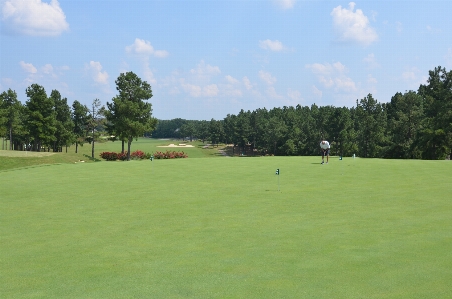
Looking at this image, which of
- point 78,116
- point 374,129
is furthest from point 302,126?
point 78,116

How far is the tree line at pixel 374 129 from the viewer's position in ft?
229

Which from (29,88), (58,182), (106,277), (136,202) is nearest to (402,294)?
(106,277)

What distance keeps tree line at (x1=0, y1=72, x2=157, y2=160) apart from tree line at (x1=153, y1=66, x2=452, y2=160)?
1871 inches

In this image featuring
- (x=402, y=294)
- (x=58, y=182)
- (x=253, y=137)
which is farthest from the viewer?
(x=253, y=137)

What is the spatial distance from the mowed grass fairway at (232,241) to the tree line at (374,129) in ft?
168

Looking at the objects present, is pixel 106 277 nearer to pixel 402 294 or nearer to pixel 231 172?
pixel 402 294

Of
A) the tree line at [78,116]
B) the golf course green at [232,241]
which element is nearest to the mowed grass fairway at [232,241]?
the golf course green at [232,241]

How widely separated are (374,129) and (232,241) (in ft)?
295

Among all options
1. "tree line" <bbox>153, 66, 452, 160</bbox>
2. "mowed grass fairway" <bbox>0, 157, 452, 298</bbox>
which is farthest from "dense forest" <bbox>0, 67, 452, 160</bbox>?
"mowed grass fairway" <bbox>0, 157, 452, 298</bbox>

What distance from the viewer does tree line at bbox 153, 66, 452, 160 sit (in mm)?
69875

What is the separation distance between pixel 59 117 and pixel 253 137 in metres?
70.7

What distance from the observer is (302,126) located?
124 meters

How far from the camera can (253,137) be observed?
147m

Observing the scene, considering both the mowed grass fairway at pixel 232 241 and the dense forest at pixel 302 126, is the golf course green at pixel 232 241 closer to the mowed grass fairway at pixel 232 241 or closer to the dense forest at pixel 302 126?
the mowed grass fairway at pixel 232 241
